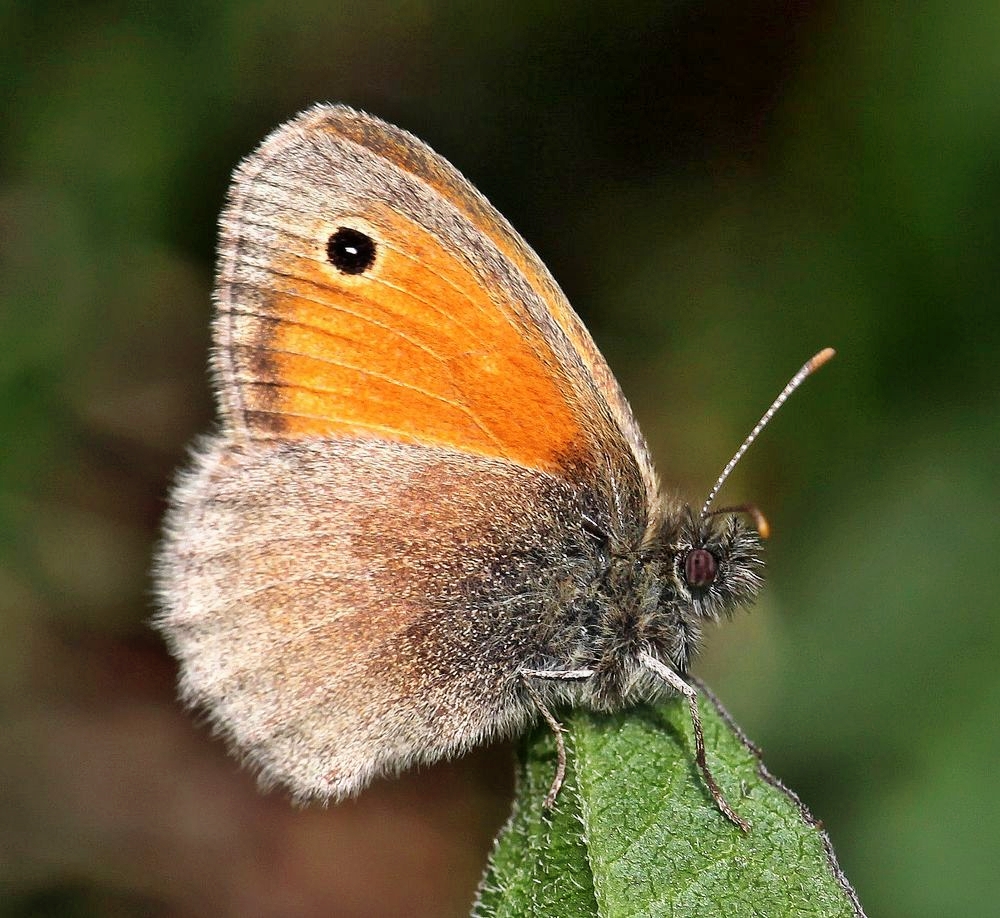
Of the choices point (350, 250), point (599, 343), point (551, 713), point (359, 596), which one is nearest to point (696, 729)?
point (551, 713)

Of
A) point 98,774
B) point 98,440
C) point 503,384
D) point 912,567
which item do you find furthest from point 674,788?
point 98,440

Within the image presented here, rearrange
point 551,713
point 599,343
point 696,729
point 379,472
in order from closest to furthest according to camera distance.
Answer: point 696,729 < point 551,713 < point 379,472 < point 599,343

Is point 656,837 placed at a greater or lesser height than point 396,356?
lesser

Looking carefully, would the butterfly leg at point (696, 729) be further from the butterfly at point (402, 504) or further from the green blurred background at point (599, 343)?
the green blurred background at point (599, 343)

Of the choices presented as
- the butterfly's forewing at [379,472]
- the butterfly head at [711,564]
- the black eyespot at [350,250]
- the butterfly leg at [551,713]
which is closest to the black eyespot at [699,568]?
the butterfly head at [711,564]

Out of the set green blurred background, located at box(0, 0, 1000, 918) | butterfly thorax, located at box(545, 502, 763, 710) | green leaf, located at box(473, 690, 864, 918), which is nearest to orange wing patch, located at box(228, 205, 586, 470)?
butterfly thorax, located at box(545, 502, 763, 710)

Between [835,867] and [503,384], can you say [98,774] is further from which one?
[835,867]

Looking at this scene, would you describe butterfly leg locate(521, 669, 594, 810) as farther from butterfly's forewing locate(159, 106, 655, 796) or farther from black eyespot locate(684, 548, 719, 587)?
black eyespot locate(684, 548, 719, 587)

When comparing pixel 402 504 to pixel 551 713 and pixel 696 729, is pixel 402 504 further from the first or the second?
pixel 696 729
